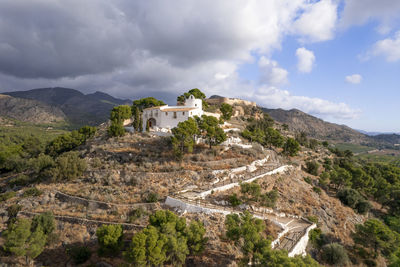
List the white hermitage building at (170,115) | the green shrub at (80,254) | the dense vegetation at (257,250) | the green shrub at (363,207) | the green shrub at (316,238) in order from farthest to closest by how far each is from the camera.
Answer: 1. the white hermitage building at (170,115)
2. the green shrub at (363,207)
3. the green shrub at (316,238)
4. the green shrub at (80,254)
5. the dense vegetation at (257,250)

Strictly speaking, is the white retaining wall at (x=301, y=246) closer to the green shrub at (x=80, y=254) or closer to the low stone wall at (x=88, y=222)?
the low stone wall at (x=88, y=222)

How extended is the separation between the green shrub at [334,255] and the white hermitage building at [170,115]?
100 feet

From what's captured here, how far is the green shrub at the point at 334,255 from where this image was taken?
16.9 meters

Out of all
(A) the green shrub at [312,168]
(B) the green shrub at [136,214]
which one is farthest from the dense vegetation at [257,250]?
(A) the green shrub at [312,168]

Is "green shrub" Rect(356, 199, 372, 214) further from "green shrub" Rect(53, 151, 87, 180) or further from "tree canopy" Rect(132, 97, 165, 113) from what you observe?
"tree canopy" Rect(132, 97, 165, 113)

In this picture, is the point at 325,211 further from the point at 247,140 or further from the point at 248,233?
the point at 247,140

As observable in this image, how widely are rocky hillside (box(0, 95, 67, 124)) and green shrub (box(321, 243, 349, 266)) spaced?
219922 mm

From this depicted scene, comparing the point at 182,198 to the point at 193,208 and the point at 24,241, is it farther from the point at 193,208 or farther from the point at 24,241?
the point at 24,241

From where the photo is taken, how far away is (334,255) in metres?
17.0

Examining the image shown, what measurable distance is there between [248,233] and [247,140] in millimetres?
30476

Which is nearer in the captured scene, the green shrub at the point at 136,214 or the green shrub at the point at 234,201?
the green shrub at the point at 136,214

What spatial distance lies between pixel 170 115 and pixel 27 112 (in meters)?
207

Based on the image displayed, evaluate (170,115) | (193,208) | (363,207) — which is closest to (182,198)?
(193,208)

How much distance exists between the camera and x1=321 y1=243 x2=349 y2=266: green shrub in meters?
16.9
